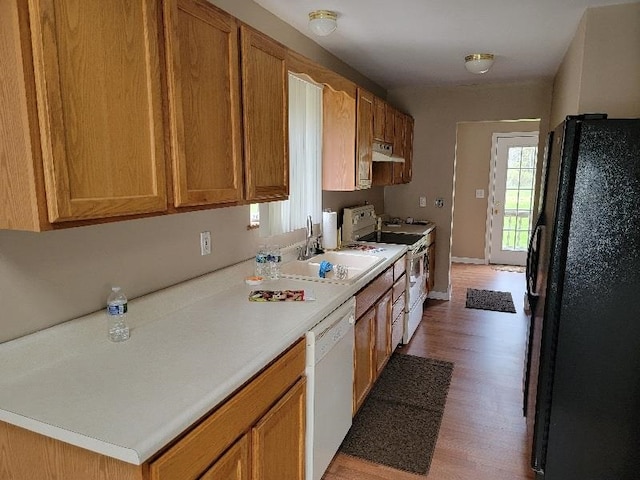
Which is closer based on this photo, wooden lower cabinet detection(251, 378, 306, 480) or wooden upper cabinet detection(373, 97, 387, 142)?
wooden lower cabinet detection(251, 378, 306, 480)

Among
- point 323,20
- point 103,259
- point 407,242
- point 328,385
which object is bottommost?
point 328,385

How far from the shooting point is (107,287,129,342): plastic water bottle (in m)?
1.46

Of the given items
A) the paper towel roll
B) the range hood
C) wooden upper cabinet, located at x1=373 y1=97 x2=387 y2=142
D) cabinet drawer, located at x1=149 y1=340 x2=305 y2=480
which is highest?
wooden upper cabinet, located at x1=373 y1=97 x2=387 y2=142

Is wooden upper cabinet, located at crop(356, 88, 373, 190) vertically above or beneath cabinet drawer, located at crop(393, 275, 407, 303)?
above

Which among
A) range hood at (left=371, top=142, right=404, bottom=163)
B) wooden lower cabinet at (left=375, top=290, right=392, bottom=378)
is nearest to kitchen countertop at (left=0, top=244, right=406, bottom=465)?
wooden lower cabinet at (left=375, top=290, right=392, bottom=378)

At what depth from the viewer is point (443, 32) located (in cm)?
280

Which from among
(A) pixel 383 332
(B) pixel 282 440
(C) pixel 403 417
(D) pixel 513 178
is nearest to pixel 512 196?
(D) pixel 513 178

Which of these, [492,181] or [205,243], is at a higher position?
[492,181]

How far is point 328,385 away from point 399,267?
1.56 meters

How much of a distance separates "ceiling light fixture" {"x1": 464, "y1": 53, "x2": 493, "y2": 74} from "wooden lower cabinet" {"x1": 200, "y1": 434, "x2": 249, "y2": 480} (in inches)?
126

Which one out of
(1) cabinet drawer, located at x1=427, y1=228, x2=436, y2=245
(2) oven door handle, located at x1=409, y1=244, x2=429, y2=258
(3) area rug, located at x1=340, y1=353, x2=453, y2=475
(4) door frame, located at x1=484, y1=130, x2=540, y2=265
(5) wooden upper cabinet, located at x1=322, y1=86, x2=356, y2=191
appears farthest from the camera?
(4) door frame, located at x1=484, y1=130, x2=540, y2=265

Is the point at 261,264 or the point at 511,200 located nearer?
the point at 261,264

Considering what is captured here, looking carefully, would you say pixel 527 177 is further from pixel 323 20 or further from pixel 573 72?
pixel 323 20

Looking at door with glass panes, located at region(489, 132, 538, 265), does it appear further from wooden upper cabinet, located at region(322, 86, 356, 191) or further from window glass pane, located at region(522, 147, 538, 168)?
wooden upper cabinet, located at region(322, 86, 356, 191)
